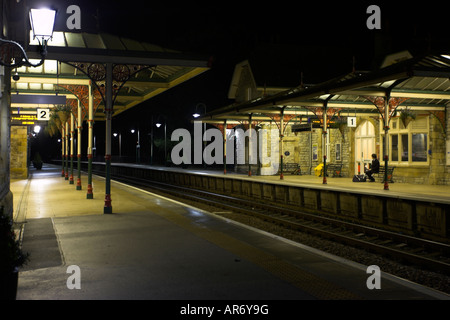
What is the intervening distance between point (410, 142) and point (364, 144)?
151 inches

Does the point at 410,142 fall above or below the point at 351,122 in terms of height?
below

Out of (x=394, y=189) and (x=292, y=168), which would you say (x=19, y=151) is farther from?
(x=394, y=189)

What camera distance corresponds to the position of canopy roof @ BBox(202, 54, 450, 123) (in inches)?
486

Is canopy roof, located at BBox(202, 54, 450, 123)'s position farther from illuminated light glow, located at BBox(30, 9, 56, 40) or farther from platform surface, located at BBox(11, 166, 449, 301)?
illuminated light glow, located at BBox(30, 9, 56, 40)

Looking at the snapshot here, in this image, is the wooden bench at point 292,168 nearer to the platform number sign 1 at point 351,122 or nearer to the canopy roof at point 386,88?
the canopy roof at point 386,88

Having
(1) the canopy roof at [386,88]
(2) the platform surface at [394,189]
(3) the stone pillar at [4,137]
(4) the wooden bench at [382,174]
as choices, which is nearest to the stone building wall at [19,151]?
(1) the canopy roof at [386,88]

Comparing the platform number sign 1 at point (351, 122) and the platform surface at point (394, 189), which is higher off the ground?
the platform number sign 1 at point (351, 122)

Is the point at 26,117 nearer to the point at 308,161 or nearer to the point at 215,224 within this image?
the point at 215,224

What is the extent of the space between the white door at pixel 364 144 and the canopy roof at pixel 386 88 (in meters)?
1.07

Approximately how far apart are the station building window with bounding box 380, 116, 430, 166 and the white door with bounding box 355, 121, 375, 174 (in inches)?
67.3

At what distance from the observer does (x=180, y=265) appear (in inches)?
263

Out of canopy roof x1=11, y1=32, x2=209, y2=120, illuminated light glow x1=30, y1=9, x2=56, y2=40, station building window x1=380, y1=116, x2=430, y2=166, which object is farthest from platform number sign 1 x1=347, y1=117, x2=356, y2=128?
illuminated light glow x1=30, y1=9, x2=56, y2=40

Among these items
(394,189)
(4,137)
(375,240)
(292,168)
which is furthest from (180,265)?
(292,168)

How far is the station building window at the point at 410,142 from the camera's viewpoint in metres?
21.1
